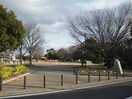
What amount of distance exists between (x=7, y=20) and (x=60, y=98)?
30705 millimetres

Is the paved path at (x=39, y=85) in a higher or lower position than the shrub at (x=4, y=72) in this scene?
lower

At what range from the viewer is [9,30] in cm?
4644

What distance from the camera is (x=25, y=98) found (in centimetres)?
1641

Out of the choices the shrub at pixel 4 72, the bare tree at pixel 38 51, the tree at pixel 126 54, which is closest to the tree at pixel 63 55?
the bare tree at pixel 38 51

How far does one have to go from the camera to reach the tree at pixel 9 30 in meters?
43.7

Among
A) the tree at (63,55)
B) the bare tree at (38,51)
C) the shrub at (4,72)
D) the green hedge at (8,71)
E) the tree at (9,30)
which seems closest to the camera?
the shrub at (4,72)

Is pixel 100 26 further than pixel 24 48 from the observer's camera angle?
No

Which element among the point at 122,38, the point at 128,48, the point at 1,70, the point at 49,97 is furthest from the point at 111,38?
the point at 49,97

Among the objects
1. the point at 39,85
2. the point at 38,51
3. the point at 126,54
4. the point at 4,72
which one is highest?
the point at 38,51

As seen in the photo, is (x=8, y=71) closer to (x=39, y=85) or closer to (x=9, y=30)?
(x=39, y=85)

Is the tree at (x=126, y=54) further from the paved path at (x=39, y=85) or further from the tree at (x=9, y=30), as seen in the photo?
the paved path at (x=39, y=85)

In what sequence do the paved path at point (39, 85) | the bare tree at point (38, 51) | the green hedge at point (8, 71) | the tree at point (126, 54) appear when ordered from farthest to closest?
the bare tree at point (38, 51) → the tree at point (126, 54) → the green hedge at point (8, 71) → the paved path at point (39, 85)

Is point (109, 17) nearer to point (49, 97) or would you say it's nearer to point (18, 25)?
point (18, 25)

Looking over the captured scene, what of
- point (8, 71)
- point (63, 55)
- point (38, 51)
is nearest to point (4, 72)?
point (8, 71)
